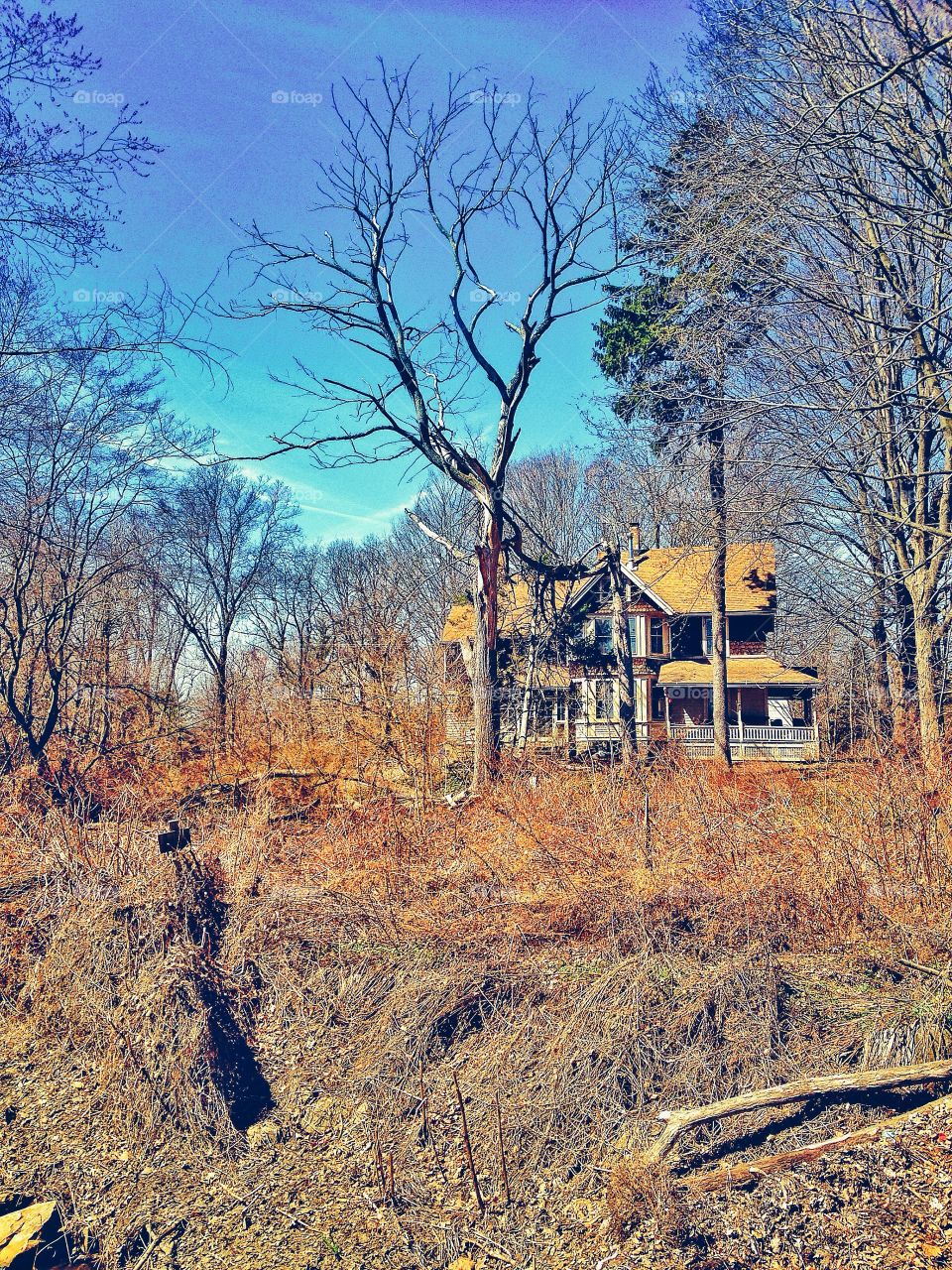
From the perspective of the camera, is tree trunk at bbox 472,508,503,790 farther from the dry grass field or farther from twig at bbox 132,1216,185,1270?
twig at bbox 132,1216,185,1270

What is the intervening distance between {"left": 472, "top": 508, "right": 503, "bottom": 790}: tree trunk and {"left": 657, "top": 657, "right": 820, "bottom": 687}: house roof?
42.4ft

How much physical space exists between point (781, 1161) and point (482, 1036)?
2.16 meters

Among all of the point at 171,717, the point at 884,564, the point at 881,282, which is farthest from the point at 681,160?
the point at 171,717

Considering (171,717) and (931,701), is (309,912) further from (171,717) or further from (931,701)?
(931,701)

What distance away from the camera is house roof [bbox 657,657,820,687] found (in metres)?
24.3

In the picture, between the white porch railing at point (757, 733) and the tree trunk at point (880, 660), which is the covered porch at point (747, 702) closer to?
the white porch railing at point (757, 733)

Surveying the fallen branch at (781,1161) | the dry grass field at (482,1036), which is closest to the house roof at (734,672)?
the dry grass field at (482,1036)

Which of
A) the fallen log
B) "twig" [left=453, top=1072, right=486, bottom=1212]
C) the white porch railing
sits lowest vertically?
"twig" [left=453, top=1072, right=486, bottom=1212]

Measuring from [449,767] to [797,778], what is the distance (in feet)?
18.3

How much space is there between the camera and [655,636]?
92.2 ft

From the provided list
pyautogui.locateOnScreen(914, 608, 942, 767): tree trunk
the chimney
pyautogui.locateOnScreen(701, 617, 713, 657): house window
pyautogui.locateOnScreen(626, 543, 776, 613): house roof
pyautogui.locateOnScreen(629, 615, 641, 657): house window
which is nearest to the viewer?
pyautogui.locateOnScreen(914, 608, 942, 767): tree trunk

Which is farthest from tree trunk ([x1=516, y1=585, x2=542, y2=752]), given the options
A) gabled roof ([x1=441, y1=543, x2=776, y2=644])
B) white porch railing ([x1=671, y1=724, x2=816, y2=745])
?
white porch railing ([x1=671, y1=724, x2=816, y2=745])

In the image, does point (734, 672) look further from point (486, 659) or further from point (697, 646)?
Answer: point (486, 659)

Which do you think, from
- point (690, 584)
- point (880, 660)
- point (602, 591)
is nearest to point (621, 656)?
point (880, 660)
